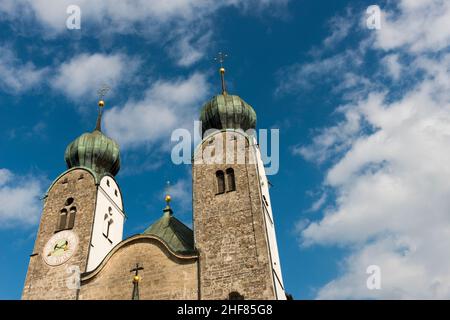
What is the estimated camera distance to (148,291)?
1736 centimetres

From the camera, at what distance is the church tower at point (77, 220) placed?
19.5 meters

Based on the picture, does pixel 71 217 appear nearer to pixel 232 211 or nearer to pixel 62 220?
pixel 62 220

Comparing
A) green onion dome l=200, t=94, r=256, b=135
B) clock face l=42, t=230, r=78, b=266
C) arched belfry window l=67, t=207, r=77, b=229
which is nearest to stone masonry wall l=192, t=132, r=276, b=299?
green onion dome l=200, t=94, r=256, b=135

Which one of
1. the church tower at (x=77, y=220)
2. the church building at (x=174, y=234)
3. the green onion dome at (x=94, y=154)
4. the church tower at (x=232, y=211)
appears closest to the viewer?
the church tower at (x=232, y=211)

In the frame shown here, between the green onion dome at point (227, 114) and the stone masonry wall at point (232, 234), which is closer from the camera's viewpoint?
the stone masonry wall at point (232, 234)

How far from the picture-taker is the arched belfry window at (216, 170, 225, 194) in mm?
19761

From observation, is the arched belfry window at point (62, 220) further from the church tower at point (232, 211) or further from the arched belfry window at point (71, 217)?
the church tower at point (232, 211)

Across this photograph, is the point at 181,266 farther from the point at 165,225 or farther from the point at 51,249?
the point at 51,249

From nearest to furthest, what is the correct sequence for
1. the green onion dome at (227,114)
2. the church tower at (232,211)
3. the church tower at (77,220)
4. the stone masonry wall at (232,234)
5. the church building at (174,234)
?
the stone masonry wall at (232,234)
the church tower at (232,211)
the church building at (174,234)
the church tower at (77,220)
the green onion dome at (227,114)

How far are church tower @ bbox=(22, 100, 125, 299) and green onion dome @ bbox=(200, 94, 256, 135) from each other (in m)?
5.92

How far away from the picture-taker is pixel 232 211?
1862cm

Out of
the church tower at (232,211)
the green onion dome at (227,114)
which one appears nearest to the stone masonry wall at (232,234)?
the church tower at (232,211)
